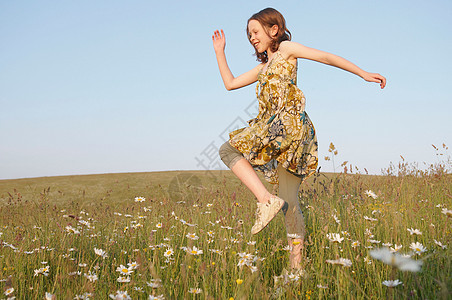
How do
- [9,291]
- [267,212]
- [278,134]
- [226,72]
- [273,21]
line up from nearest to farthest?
[9,291] → [267,212] → [278,134] → [273,21] → [226,72]

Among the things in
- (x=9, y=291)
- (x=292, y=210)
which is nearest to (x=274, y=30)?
(x=292, y=210)

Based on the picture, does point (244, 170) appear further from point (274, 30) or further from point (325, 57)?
point (274, 30)

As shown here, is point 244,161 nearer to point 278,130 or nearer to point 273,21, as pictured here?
point 278,130

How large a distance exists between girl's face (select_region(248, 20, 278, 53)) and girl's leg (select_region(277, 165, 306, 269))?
1288 mm

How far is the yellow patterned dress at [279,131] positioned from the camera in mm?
2994

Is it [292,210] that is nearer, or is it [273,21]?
[292,210]

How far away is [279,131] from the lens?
9.89 feet

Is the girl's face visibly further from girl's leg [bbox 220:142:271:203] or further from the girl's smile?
girl's leg [bbox 220:142:271:203]

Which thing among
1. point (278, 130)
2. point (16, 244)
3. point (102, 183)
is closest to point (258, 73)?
point (278, 130)

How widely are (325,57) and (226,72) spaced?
4.13 ft

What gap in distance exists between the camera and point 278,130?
3.02 metres

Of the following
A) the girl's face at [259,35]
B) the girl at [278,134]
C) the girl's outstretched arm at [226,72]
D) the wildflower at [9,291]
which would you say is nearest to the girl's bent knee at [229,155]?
the girl at [278,134]

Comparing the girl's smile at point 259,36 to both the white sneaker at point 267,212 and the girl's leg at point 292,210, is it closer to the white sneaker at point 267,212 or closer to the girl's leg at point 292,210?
the girl's leg at point 292,210

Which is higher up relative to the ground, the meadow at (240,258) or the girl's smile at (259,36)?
the girl's smile at (259,36)
